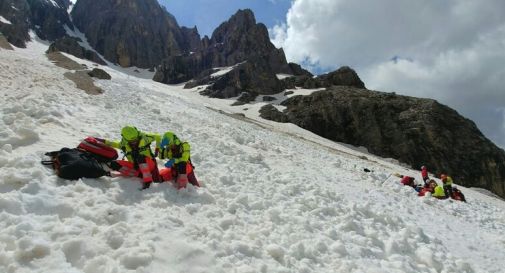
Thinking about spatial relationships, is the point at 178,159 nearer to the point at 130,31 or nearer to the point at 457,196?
the point at 457,196

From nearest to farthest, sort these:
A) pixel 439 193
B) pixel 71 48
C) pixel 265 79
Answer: pixel 439 193 → pixel 265 79 → pixel 71 48

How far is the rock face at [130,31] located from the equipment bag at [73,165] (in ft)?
515

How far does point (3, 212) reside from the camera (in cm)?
656

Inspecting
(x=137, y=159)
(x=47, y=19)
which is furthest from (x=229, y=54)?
(x=137, y=159)

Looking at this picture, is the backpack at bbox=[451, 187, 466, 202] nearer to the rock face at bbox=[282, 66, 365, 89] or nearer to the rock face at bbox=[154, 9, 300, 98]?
the rock face at bbox=[282, 66, 365, 89]

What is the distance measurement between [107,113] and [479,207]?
18300 millimetres

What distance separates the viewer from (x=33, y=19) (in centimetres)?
14988

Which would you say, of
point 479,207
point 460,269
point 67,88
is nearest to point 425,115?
point 479,207

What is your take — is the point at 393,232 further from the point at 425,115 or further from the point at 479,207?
the point at 425,115

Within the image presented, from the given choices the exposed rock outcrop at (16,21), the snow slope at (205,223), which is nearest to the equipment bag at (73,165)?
the snow slope at (205,223)

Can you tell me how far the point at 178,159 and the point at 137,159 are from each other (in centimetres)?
103

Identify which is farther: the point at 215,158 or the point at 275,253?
the point at 215,158

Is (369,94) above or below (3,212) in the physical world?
above

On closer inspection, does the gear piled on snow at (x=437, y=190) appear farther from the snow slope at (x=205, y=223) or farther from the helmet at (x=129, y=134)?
the helmet at (x=129, y=134)
